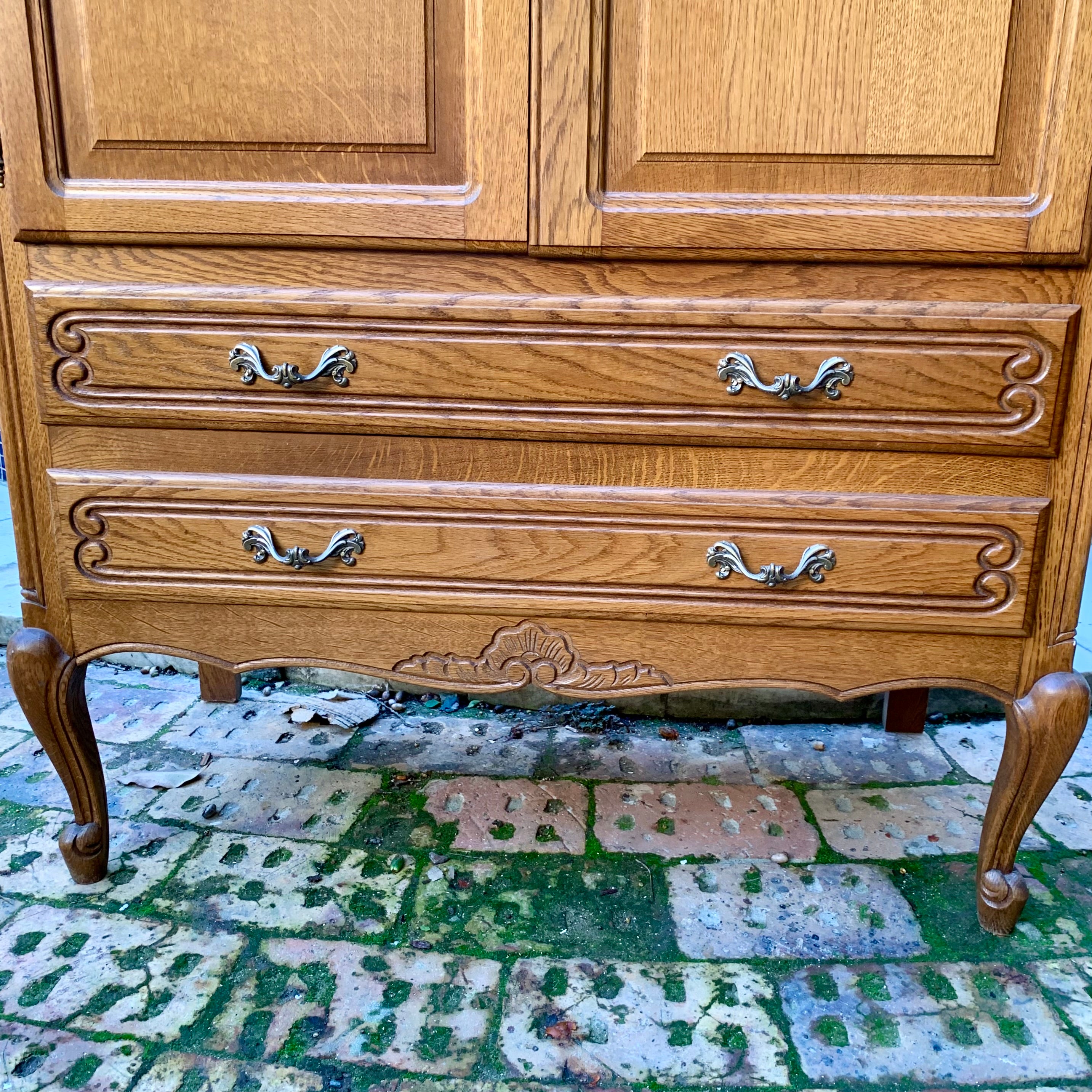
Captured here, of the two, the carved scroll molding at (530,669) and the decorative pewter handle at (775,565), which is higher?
the decorative pewter handle at (775,565)

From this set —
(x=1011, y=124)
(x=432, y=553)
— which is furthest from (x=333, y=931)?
(x=1011, y=124)

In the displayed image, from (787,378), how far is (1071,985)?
962mm

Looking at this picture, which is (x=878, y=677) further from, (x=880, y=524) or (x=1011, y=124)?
(x=1011, y=124)

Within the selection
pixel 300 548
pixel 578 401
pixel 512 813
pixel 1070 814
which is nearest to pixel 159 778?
pixel 512 813

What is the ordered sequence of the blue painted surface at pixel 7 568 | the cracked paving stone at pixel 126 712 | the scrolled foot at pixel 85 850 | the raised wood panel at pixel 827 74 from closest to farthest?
the raised wood panel at pixel 827 74
the scrolled foot at pixel 85 850
the cracked paving stone at pixel 126 712
the blue painted surface at pixel 7 568

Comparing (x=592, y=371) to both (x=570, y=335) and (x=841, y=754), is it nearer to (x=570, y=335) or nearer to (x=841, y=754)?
(x=570, y=335)

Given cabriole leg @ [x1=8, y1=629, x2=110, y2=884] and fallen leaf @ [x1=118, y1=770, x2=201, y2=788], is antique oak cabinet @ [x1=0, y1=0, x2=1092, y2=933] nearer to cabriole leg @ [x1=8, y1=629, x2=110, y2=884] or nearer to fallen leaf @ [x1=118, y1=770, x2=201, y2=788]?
cabriole leg @ [x1=8, y1=629, x2=110, y2=884]

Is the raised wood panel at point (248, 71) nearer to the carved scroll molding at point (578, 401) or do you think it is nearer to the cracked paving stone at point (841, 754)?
the carved scroll molding at point (578, 401)

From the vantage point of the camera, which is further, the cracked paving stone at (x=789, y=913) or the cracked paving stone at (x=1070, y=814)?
the cracked paving stone at (x=1070, y=814)

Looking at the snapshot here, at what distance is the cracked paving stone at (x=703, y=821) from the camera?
5.10 ft

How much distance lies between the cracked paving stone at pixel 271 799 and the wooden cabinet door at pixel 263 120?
3.39 feet

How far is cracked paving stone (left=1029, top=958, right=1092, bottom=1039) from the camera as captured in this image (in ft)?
3.90

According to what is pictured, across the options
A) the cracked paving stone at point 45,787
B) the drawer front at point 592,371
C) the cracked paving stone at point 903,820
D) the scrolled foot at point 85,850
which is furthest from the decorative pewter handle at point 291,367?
the cracked paving stone at point 903,820

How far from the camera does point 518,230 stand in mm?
1110
